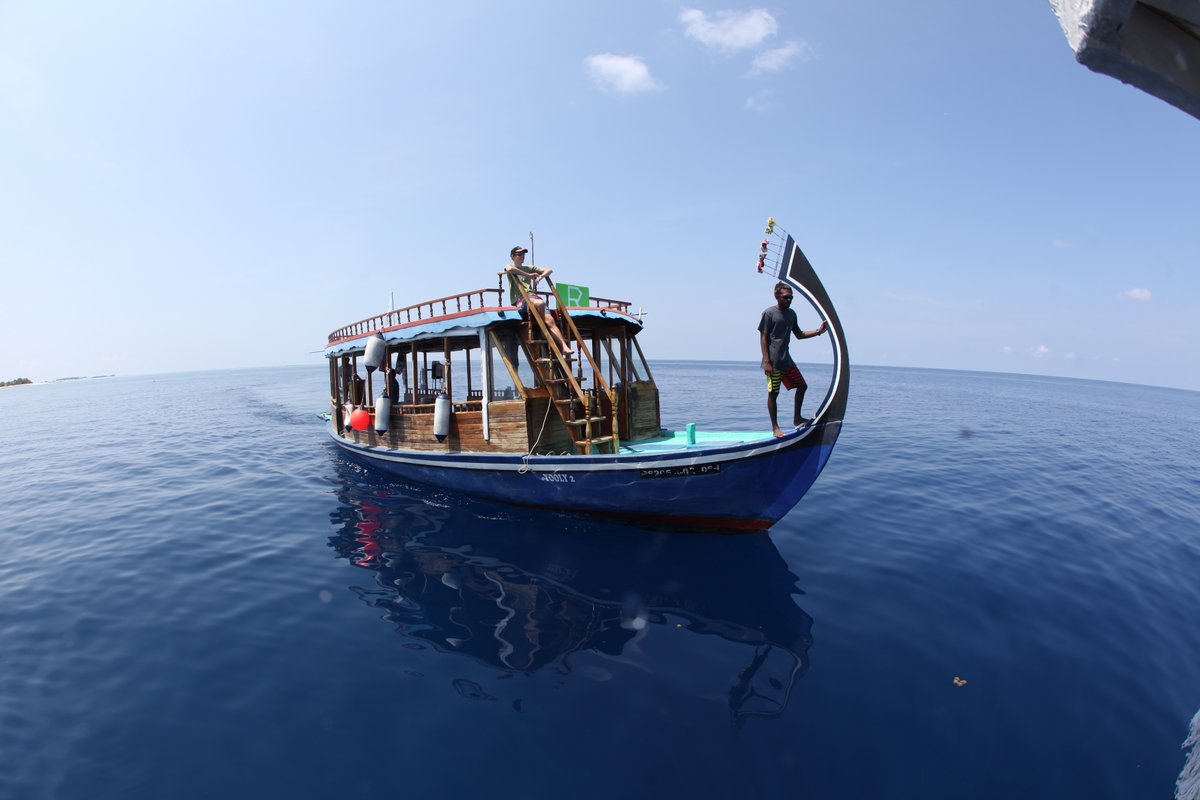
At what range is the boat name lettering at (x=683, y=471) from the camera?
8375mm

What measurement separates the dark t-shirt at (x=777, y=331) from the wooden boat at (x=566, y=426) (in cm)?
61

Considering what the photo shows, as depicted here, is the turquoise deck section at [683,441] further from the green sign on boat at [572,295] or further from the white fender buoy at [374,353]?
the white fender buoy at [374,353]

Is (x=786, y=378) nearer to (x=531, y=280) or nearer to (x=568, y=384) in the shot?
(x=568, y=384)

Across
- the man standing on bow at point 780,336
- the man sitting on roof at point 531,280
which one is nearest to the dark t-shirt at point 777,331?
the man standing on bow at point 780,336

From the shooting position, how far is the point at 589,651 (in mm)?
5910

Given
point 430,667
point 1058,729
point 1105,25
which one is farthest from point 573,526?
point 1105,25

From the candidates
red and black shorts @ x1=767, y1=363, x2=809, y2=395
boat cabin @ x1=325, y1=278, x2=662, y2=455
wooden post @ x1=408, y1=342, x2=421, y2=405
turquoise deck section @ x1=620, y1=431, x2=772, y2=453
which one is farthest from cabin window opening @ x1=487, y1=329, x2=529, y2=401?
red and black shorts @ x1=767, y1=363, x2=809, y2=395

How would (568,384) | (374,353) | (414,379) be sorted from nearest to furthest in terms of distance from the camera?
(568,384), (374,353), (414,379)

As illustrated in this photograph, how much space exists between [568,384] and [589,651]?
5173 millimetres

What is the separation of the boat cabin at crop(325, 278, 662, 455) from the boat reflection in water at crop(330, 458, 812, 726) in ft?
6.01

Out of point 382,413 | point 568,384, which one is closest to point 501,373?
point 568,384

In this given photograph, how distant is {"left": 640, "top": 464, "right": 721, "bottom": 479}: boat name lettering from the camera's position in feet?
27.5

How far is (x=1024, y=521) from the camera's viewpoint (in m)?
10.9

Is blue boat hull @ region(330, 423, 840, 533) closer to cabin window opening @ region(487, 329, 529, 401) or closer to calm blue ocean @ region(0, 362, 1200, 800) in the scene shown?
calm blue ocean @ region(0, 362, 1200, 800)
